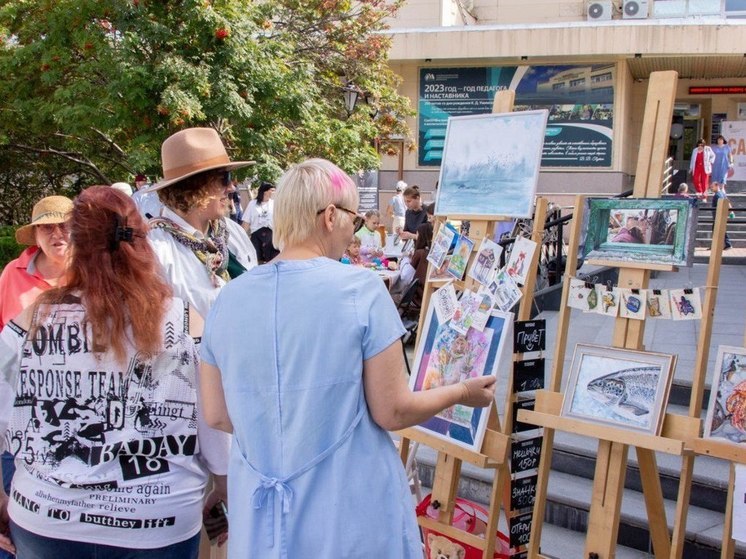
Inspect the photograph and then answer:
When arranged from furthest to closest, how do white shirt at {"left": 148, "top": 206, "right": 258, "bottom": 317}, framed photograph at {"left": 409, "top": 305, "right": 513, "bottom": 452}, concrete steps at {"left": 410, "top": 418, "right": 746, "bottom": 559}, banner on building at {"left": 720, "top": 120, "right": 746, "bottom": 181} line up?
banner on building at {"left": 720, "top": 120, "right": 746, "bottom": 181} < concrete steps at {"left": 410, "top": 418, "right": 746, "bottom": 559} < framed photograph at {"left": 409, "top": 305, "right": 513, "bottom": 452} < white shirt at {"left": 148, "top": 206, "right": 258, "bottom": 317}

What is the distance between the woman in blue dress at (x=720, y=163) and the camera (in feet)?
52.9

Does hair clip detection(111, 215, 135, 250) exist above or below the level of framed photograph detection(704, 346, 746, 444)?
above

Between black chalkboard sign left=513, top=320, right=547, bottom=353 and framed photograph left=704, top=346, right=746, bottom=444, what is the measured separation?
0.67 m

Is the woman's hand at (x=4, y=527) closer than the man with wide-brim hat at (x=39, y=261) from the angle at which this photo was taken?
Yes

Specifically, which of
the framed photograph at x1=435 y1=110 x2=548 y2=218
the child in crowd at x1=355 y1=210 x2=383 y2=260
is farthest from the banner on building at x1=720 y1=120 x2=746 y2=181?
the framed photograph at x1=435 y1=110 x2=548 y2=218

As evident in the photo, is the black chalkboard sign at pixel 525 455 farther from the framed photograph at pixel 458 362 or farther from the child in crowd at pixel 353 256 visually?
the child in crowd at pixel 353 256

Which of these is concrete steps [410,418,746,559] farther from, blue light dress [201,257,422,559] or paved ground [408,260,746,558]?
blue light dress [201,257,422,559]

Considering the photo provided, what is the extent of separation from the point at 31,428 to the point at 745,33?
16629 millimetres

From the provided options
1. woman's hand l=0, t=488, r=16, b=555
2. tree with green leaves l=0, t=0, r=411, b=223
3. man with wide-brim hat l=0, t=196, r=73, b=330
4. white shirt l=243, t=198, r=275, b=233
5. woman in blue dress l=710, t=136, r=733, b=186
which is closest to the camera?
woman's hand l=0, t=488, r=16, b=555

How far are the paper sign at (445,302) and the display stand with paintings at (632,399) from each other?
44cm

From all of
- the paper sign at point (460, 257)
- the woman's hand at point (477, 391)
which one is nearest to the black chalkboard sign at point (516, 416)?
→ the paper sign at point (460, 257)

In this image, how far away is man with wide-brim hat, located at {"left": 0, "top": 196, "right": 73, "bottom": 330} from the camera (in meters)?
2.70

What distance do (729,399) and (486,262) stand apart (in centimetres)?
100

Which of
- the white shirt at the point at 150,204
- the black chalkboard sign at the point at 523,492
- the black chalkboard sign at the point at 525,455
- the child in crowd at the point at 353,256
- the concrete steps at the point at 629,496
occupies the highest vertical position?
the white shirt at the point at 150,204
